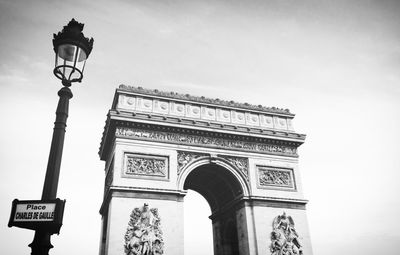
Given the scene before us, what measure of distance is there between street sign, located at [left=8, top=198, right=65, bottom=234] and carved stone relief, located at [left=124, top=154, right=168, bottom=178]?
12.2m

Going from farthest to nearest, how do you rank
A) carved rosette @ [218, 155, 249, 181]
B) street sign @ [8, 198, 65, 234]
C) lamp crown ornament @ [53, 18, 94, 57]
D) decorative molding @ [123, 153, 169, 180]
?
carved rosette @ [218, 155, 249, 181]
decorative molding @ [123, 153, 169, 180]
lamp crown ornament @ [53, 18, 94, 57]
street sign @ [8, 198, 65, 234]

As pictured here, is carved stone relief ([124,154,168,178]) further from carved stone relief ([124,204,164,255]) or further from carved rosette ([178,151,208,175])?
carved stone relief ([124,204,164,255])

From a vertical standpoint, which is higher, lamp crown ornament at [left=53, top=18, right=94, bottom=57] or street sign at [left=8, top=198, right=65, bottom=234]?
lamp crown ornament at [left=53, top=18, right=94, bottom=57]

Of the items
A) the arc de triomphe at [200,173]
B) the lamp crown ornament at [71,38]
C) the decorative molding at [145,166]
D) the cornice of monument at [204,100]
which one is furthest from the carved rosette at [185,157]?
the lamp crown ornament at [71,38]

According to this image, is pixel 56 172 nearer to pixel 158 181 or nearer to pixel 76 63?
pixel 76 63

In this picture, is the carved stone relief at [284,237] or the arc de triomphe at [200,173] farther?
the carved stone relief at [284,237]

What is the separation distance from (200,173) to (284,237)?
19.1 feet

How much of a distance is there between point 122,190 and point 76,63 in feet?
38.8

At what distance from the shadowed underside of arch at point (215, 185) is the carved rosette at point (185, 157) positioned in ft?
2.79

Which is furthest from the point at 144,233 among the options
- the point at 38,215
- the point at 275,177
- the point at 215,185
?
the point at 38,215

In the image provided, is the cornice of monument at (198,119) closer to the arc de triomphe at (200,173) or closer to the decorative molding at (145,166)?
the arc de triomphe at (200,173)

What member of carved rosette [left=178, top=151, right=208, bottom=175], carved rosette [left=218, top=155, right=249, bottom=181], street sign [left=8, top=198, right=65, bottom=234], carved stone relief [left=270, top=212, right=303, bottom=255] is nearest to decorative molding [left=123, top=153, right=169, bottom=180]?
carved rosette [left=178, top=151, right=208, bottom=175]

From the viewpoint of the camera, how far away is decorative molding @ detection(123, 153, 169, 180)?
671 inches

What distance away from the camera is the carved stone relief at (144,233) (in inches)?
600
